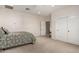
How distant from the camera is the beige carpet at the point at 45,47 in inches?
66.3

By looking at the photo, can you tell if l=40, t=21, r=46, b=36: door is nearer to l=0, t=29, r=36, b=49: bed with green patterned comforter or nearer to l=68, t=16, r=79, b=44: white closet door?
l=0, t=29, r=36, b=49: bed with green patterned comforter

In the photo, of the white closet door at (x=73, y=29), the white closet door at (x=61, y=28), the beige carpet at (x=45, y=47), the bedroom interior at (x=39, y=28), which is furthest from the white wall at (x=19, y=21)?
the white closet door at (x=73, y=29)

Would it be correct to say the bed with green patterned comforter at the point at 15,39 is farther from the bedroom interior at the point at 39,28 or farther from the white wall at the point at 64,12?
the white wall at the point at 64,12

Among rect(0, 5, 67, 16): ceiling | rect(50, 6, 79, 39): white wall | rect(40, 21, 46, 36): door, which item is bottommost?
rect(40, 21, 46, 36): door

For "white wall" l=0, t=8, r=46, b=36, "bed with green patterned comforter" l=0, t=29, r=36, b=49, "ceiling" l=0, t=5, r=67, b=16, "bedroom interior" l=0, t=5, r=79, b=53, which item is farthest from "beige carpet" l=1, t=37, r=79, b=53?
"ceiling" l=0, t=5, r=67, b=16

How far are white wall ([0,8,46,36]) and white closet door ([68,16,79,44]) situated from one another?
0.63 metres

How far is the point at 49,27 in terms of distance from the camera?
1.90m

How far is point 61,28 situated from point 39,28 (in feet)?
1.72

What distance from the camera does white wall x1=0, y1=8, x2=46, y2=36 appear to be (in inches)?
64.3

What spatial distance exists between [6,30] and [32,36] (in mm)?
573

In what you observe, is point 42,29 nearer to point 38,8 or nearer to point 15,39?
point 38,8

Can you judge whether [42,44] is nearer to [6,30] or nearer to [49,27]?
[49,27]
